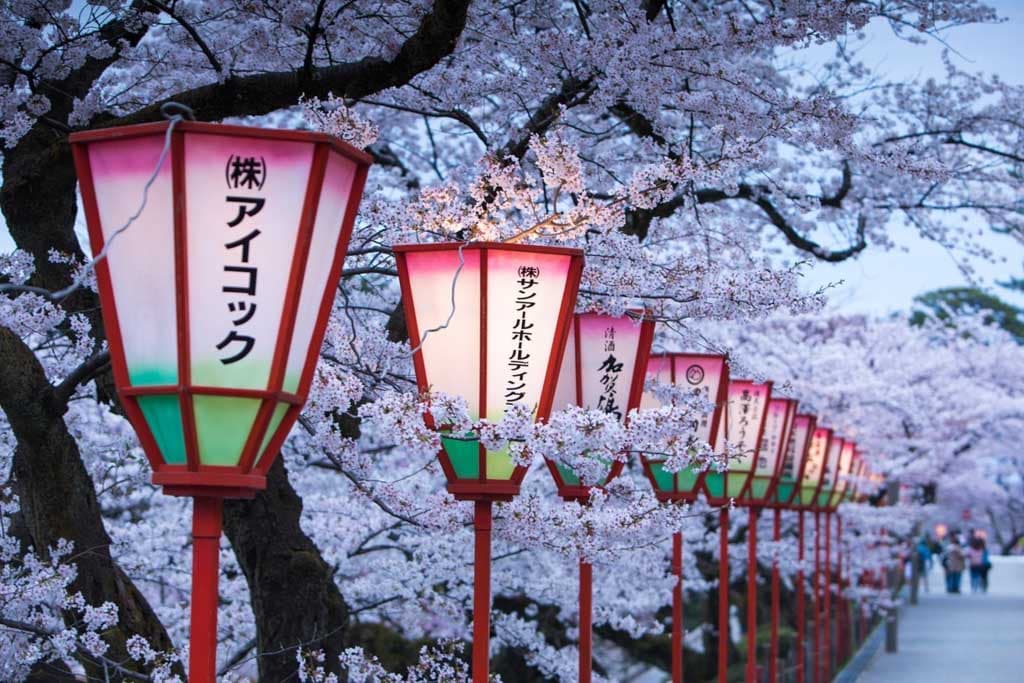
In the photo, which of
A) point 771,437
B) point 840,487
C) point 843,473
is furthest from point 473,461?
point 840,487

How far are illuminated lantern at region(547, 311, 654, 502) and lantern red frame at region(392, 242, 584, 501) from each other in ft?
5.65

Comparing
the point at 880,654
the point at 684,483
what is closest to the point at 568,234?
the point at 684,483

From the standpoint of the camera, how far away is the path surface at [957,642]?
61.5 feet

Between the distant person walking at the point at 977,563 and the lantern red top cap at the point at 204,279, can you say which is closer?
the lantern red top cap at the point at 204,279

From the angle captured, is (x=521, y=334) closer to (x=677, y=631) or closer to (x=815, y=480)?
(x=677, y=631)

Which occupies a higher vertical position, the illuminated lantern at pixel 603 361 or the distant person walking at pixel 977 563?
the illuminated lantern at pixel 603 361

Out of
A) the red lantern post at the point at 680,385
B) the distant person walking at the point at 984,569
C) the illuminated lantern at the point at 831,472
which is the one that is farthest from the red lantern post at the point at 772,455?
the distant person walking at the point at 984,569

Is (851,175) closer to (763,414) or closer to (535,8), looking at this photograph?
(763,414)

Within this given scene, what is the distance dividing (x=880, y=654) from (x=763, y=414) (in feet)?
38.1

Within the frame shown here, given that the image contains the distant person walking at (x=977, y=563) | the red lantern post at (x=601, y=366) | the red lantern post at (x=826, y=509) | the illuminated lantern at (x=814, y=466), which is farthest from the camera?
the distant person walking at (x=977, y=563)

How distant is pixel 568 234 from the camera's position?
595 cm

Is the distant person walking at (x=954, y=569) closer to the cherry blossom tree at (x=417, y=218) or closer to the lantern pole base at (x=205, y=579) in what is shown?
the cherry blossom tree at (x=417, y=218)

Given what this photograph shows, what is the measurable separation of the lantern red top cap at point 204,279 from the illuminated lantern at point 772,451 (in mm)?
10099

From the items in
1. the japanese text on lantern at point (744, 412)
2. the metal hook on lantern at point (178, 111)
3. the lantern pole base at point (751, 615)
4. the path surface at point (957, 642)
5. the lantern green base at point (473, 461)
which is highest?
the metal hook on lantern at point (178, 111)
